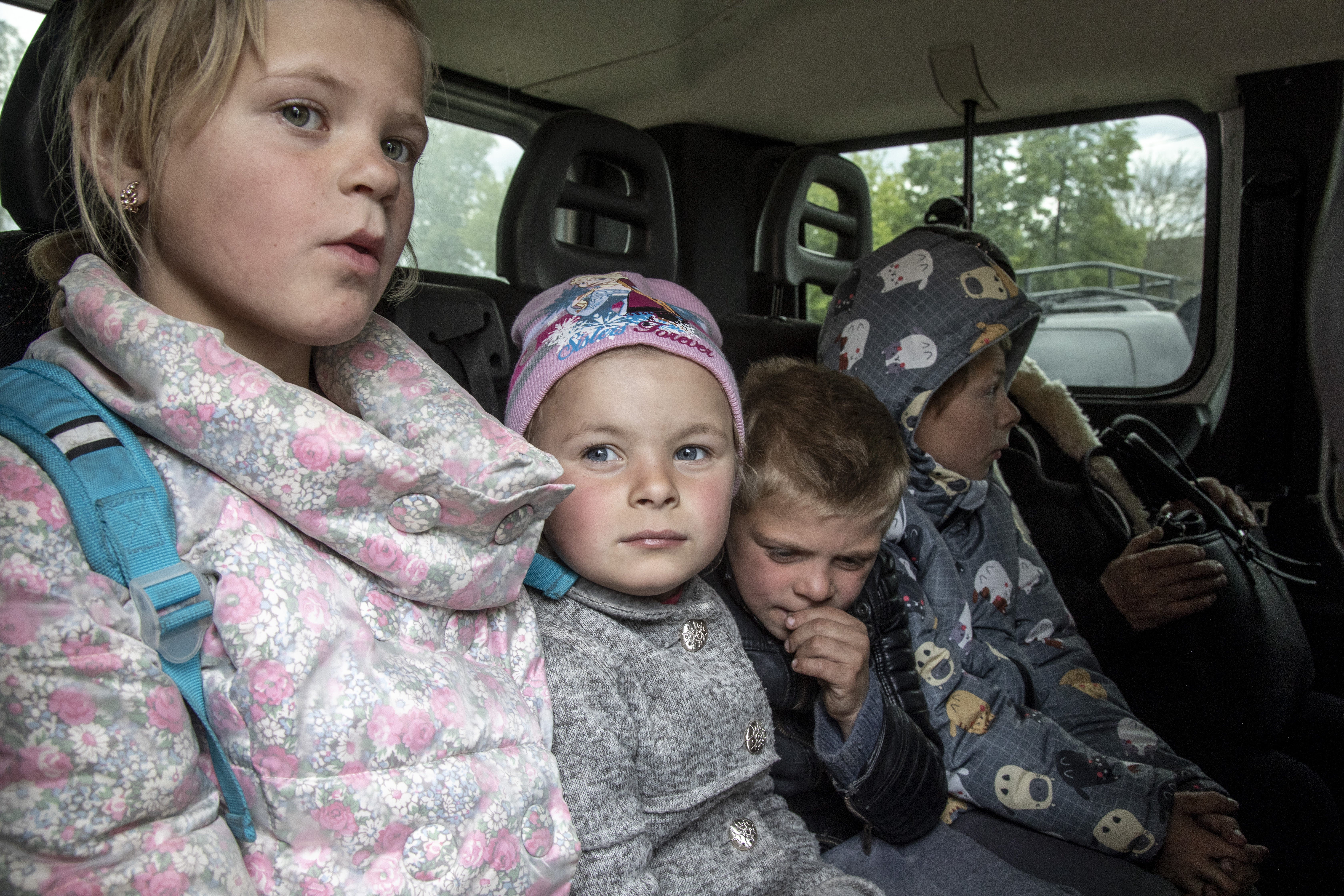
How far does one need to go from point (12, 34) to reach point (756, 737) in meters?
2.03

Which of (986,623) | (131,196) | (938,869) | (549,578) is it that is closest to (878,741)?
(938,869)

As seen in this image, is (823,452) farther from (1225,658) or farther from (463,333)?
(1225,658)

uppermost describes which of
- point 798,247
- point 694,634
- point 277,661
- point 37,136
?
point 37,136

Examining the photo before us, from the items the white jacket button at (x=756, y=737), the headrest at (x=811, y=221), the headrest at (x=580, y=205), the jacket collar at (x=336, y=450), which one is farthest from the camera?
the headrest at (x=811, y=221)

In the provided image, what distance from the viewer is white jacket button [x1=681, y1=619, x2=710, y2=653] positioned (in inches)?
47.1

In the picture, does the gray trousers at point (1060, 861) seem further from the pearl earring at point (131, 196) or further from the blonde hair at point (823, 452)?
the pearl earring at point (131, 196)

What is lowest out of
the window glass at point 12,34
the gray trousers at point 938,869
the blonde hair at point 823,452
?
the gray trousers at point 938,869

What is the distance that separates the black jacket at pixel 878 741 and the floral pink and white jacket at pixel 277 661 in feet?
1.61

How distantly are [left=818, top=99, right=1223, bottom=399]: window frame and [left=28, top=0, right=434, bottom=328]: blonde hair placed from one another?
2.46 metres

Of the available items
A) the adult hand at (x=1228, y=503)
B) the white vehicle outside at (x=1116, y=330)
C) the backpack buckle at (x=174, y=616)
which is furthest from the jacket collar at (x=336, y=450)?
the white vehicle outside at (x=1116, y=330)

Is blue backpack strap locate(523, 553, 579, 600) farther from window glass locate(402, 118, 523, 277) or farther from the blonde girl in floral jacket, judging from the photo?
window glass locate(402, 118, 523, 277)

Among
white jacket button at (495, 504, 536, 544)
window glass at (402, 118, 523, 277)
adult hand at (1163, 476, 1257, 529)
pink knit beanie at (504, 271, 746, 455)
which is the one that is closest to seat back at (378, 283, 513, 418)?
pink knit beanie at (504, 271, 746, 455)

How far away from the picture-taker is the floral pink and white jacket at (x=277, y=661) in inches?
25.5

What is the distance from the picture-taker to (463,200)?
305cm
